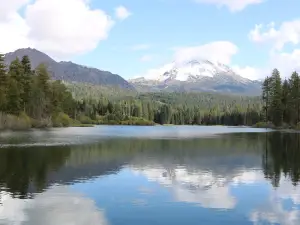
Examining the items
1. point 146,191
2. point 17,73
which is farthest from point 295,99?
point 146,191

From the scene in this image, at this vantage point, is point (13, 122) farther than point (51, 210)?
Yes

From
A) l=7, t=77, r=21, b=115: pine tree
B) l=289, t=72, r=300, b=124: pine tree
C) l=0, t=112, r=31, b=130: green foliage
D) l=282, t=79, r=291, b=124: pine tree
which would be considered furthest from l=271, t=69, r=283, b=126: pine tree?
l=7, t=77, r=21, b=115: pine tree

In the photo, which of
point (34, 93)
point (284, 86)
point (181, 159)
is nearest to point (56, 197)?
point (181, 159)

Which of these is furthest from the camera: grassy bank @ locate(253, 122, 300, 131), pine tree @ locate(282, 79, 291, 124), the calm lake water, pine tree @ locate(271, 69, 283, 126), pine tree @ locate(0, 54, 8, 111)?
pine tree @ locate(271, 69, 283, 126)

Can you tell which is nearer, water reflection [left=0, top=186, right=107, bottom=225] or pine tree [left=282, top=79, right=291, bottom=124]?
water reflection [left=0, top=186, right=107, bottom=225]

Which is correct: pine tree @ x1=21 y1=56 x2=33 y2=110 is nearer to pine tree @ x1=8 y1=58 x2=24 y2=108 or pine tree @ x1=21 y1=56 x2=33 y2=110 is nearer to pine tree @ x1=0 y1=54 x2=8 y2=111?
pine tree @ x1=8 y1=58 x2=24 y2=108

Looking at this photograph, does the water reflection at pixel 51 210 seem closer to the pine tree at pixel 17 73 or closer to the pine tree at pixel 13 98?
the pine tree at pixel 13 98

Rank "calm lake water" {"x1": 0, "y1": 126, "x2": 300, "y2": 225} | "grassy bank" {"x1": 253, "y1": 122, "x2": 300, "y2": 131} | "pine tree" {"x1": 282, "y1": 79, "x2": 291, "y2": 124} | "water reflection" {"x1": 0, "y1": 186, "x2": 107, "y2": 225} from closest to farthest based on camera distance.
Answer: "water reflection" {"x1": 0, "y1": 186, "x2": 107, "y2": 225} → "calm lake water" {"x1": 0, "y1": 126, "x2": 300, "y2": 225} → "grassy bank" {"x1": 253, "y1": 122, "x2": 300, "y2": 131} → "pine tree" {"x1": 282, "y1": 79, "x2": 291, "y2": 124}

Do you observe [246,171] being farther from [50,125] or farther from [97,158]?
[50,125]

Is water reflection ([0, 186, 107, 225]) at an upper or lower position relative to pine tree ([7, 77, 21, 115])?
lower

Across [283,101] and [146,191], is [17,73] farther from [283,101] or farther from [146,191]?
[146,191]

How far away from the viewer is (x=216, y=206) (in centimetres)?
2162

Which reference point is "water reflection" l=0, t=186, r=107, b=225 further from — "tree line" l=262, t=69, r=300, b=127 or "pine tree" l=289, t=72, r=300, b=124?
"pine tree" l=289, t=72, r=300, b=124

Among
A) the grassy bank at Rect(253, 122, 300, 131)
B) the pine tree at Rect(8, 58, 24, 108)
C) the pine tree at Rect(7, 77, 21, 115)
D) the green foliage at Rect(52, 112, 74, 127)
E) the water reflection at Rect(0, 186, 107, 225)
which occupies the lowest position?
the water reflection at Rect(0, 186, 107, 225)
